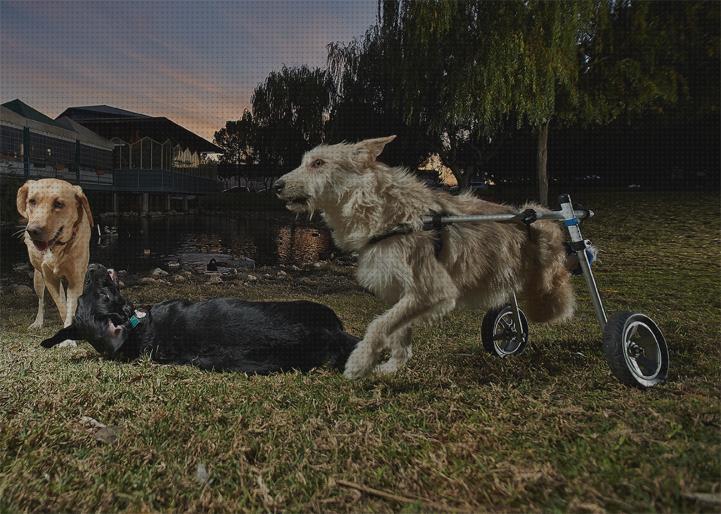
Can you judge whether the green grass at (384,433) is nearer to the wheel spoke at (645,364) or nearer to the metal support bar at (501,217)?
the wheel spoke at (645,364)

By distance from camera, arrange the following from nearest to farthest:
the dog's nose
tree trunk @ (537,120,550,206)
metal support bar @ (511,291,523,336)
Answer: metal support bar @ (511,291,523,336)
the dog's nose
tree trunk @ (537,120,550,206)

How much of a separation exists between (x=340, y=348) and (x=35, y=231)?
1.82 m

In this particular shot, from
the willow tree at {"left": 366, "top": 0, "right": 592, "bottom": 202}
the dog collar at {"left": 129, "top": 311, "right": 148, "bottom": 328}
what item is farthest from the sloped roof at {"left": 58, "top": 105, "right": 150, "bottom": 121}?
the willow tree at {"left": 366, "top": 0, "right": 592, "bottom": 202}

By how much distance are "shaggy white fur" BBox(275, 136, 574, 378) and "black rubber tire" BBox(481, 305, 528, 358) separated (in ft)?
0.53

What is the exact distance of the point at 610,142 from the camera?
597 cm

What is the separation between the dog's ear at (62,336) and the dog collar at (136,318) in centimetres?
27

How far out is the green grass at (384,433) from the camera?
1.07 metres

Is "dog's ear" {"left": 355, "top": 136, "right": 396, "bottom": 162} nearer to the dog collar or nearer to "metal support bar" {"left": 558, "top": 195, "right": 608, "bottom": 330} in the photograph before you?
"metal support bar" {"left": 558, "top": 195, "right": 608, "bottom": 330}

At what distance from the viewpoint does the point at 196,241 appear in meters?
3.83

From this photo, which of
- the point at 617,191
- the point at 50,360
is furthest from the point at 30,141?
the point at 617,191

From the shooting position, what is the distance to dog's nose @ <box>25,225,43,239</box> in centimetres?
240

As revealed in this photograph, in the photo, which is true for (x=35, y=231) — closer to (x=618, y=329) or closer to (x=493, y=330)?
(x=493, y=330)

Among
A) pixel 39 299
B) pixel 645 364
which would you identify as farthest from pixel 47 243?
pixel 645 364

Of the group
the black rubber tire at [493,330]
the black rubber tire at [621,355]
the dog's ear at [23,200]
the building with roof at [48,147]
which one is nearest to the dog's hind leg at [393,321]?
the black rubber tire at [493,330]
